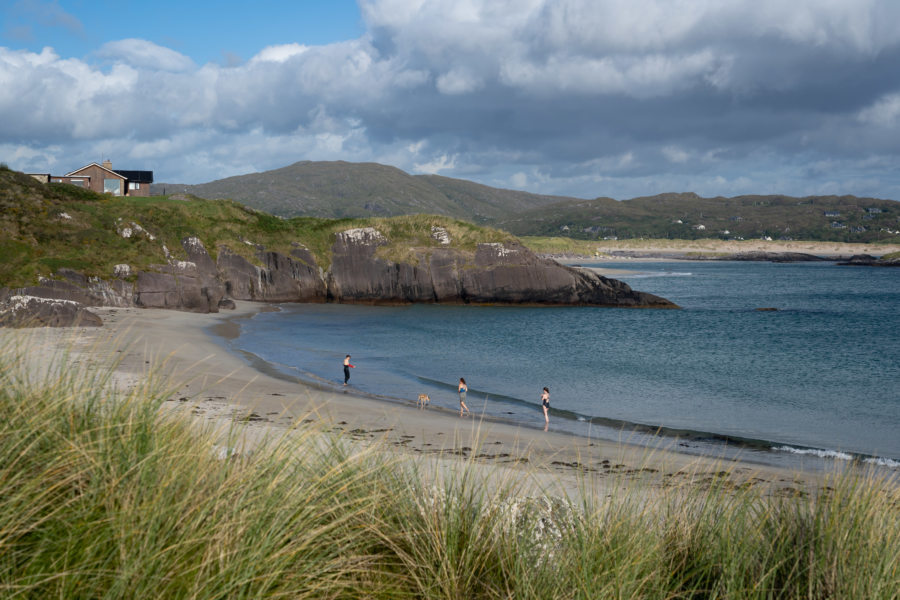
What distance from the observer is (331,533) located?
4.52 m

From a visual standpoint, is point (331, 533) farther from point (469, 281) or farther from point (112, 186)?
point (112, 186)

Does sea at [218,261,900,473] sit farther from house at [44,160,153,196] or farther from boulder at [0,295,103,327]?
house at [44,160,153,196]

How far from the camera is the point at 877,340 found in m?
42.8

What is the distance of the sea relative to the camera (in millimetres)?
20641

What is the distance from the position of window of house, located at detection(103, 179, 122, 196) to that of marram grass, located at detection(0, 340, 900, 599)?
2993 inches

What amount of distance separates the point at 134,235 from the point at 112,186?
24979 millimetres

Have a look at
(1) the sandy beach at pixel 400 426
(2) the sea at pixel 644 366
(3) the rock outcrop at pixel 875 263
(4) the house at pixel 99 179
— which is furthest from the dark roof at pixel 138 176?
(3) the rock outcrop at pixel 875 263

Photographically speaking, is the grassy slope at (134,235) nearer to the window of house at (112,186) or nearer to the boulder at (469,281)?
the boulder at (469,281)

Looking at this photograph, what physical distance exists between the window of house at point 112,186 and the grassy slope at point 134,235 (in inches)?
370

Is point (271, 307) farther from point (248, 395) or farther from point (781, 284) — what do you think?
point (781, 284)

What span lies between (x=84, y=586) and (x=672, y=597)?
12.3 ft

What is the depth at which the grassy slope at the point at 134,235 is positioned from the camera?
44.0 meters

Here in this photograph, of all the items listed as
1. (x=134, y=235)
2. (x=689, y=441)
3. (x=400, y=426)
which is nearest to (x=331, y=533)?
(x=400, y=426)

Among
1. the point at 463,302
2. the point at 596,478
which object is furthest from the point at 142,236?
the point at 596,478
